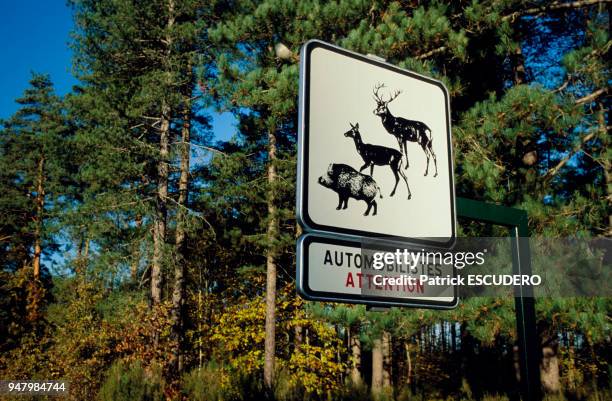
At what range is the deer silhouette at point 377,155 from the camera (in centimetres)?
144

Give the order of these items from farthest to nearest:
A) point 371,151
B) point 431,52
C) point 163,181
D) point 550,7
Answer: point 163,181, point 550,7, point 431,52, point 371,151

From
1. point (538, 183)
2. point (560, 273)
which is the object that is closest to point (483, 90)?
point (538, 183)

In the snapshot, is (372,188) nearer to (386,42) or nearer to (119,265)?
(386,42)

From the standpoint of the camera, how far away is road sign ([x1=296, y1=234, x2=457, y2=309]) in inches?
49.3

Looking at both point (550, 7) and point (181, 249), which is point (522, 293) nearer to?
point (550, 7)

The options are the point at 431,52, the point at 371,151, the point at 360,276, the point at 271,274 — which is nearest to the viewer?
the point at 360,276

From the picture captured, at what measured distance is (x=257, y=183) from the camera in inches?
667

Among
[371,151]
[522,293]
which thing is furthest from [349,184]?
[522,293]

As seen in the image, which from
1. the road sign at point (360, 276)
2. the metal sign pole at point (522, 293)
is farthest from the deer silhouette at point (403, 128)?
the metal sign pole at point (522, 293)

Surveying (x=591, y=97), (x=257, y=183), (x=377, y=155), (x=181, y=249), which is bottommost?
(x=377, y=155)

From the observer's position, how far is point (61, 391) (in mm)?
13508

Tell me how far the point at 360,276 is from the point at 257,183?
51.5 ft

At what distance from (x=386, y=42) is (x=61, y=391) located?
1252cm

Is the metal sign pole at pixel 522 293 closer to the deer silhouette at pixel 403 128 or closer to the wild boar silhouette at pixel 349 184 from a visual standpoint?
the deer silhouette at pixel 403 128
